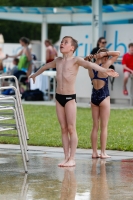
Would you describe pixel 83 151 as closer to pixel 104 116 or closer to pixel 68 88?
pixel 104 116

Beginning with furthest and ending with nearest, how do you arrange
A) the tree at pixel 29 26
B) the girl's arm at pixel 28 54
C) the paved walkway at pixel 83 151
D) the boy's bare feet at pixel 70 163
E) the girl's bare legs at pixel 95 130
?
the tree at pixel 29 26 → the girl's arm at pixel 28 54 → the paved walkway at pixel 83 151 → the girl's bare legs at pixel 95 130 → the boy's bare feet at pixel 70 163

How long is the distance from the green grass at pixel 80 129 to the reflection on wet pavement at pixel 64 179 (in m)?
1.26

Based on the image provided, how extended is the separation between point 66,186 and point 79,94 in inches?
521

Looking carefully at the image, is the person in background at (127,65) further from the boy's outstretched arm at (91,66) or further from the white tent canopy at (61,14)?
the boy's outstretched arm at (91,66)

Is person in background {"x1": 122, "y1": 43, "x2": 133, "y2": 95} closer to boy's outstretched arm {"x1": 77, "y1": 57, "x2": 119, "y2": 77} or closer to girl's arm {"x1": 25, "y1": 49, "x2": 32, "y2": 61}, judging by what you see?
girl's arm {"x1": 25, "y1": 49, "x2": 32, "y2": 61}

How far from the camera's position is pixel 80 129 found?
1273cm

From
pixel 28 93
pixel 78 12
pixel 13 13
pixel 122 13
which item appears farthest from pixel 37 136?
pixel 13 13

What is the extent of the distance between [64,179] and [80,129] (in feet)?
16.9

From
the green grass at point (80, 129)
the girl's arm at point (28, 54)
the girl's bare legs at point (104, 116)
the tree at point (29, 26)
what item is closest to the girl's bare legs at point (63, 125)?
the girl's bare legs at point (104, 116)

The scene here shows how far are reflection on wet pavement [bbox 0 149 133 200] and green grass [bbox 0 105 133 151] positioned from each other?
126 centimetres

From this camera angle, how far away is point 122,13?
2319cm

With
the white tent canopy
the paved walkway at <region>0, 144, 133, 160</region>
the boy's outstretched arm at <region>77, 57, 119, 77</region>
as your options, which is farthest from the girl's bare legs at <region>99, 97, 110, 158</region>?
the white tent canopy

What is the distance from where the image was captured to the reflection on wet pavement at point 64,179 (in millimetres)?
6664

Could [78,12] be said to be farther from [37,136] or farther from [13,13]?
[37,136]
